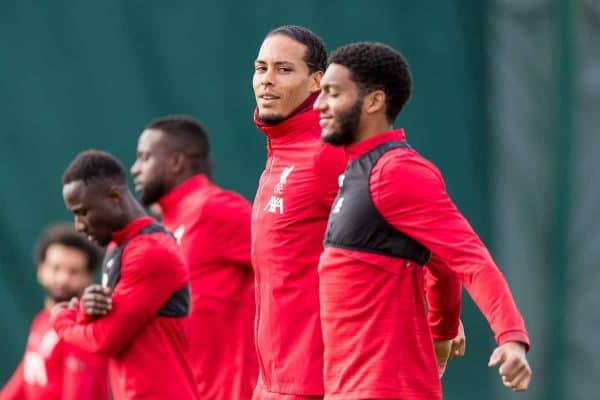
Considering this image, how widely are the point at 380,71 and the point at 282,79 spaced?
0.70 metres

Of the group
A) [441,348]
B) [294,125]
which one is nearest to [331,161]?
[294,125]

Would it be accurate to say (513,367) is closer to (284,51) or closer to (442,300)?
(442,300)

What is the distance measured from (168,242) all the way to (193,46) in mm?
3483

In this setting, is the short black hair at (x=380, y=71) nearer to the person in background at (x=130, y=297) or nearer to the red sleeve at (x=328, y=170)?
the red sleeve at (x=328, y=170)

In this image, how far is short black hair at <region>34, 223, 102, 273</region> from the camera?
289 inches

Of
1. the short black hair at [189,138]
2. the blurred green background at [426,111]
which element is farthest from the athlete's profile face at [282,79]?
the blurred green background at [426,111]

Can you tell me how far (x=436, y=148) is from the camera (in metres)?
9.20

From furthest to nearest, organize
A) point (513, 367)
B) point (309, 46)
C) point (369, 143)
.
→ point (309, 46)
point (369, 143)
point (513, 367)

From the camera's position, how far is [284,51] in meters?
5.08

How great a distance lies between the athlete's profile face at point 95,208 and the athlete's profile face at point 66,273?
167 centimetres

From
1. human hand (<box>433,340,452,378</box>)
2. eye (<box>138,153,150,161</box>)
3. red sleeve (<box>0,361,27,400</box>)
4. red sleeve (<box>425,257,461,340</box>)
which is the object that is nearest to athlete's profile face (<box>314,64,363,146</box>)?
red sleeve (<box>425,257,461,340</box>)

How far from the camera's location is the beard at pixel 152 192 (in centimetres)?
672

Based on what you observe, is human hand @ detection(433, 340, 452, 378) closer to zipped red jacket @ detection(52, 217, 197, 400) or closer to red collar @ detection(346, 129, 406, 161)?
red collar @ detection(346, 129, 406, 161)

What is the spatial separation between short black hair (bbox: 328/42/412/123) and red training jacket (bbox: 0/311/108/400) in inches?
114
